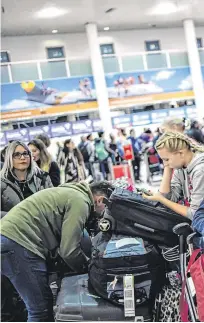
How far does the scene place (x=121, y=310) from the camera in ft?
6.45

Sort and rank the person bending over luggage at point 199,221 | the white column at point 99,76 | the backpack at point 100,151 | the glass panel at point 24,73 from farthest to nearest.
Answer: the backpack at point 100,151
the white column at point 99,76
the glass panel at point 24,73
the person bending over luggage at point 199,221

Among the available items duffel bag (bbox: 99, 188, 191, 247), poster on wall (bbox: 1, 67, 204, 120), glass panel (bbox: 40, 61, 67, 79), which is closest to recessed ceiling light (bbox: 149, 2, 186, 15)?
glass panel (bbox: 40, 61, 67, 79)

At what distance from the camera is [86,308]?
201 centimetres

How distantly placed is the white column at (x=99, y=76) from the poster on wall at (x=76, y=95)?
0.53 ft

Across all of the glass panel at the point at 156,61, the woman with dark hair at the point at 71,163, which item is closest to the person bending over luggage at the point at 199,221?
the glass panel at the point at 156,61

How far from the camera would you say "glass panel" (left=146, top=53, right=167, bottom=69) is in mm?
5702

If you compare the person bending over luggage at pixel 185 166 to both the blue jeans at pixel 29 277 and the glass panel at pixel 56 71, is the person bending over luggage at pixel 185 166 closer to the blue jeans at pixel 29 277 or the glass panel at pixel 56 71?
the blue jeans at pixel 29 277

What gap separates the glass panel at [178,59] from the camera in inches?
226

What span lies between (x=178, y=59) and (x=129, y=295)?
16.1ft

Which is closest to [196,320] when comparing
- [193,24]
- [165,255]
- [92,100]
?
[165,255]

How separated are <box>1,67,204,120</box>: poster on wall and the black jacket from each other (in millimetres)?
6090

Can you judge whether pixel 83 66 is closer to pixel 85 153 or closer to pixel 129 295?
pixel 85 153

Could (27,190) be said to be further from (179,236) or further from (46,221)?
(179,236)

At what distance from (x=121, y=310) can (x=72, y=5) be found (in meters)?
8.14
